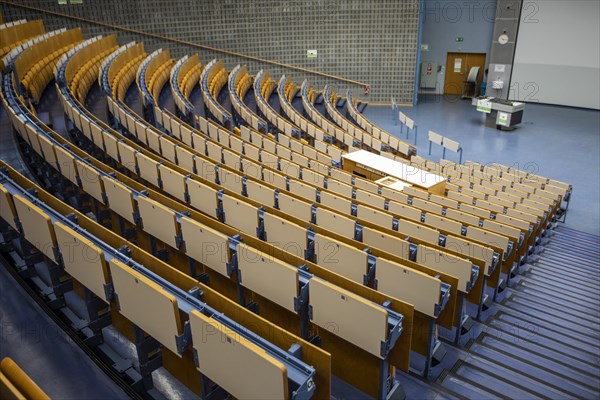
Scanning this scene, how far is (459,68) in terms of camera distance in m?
10.1

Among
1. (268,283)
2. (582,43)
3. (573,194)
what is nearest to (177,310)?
(268,283)

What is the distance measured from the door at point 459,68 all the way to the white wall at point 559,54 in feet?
2.80

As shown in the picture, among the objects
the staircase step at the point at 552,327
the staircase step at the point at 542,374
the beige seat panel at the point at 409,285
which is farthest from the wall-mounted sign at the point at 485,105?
the beige seat panel at the point at 409,285

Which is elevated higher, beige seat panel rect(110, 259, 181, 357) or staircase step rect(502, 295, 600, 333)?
beige seat panel rect(110, 259, 181, 357)

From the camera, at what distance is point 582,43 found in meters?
8.48

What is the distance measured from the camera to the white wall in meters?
8.35

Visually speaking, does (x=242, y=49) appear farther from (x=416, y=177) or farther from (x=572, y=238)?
(x=572, y=238)

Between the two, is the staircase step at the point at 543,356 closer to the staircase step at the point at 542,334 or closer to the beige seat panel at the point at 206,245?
the staircase step at the point at 542,334

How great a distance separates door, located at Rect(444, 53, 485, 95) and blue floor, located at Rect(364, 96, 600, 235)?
21.3 inches

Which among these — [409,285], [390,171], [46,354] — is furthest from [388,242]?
[390,171]

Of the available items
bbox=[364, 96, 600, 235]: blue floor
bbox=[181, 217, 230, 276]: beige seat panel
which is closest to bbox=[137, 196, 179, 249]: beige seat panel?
bbox=[181, 217, 230, 276]: beige seat panel

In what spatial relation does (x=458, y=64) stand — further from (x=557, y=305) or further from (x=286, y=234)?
(x=286, y=234)

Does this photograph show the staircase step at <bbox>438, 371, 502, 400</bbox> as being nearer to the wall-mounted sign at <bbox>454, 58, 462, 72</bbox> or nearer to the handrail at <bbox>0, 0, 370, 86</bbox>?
the handrail at <bbox>0, 0, 370, 86</bbox>

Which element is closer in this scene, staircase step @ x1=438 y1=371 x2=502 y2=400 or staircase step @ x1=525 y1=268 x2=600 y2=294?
staircase step @ x1=438 y1=371 x2=502 y2=400
